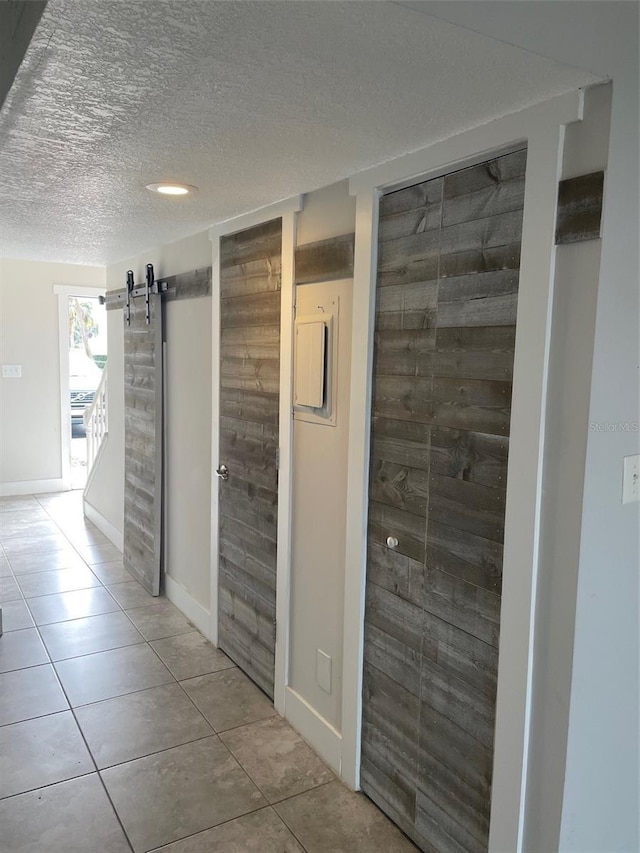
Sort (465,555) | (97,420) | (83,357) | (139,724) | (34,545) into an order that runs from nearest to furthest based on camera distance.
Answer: (465,555), (139,724), (34,545), (97,420), (83,357)

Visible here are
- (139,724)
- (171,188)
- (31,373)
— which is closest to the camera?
(171,188)

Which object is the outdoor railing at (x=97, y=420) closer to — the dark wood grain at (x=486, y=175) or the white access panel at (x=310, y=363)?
the white access panel at (x=310, y=363)

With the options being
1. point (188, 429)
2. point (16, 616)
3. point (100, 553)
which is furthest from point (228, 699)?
point (100, 553)

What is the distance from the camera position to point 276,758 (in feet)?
7.79

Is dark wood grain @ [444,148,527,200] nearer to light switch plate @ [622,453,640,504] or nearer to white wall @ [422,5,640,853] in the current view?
Answer: white wall @ [422,5,640,853]

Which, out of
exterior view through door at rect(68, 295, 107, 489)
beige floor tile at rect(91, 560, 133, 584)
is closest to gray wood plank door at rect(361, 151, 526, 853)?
beige floor tile at rect(91, 560, 133, 584)

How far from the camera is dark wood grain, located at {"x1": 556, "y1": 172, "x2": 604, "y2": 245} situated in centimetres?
135

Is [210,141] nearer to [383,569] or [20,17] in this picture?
[20,17]

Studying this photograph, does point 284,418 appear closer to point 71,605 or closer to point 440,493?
point 440,493

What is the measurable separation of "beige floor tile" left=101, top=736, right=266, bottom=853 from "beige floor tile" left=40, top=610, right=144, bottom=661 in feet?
3.21

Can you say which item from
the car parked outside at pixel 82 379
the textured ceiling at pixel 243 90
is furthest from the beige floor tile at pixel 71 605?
the car parked outside at pixel 82 379

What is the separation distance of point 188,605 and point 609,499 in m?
2.68

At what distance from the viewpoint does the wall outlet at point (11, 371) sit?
6094 mm

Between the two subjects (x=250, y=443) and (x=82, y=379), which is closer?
(x=250, y=443)
